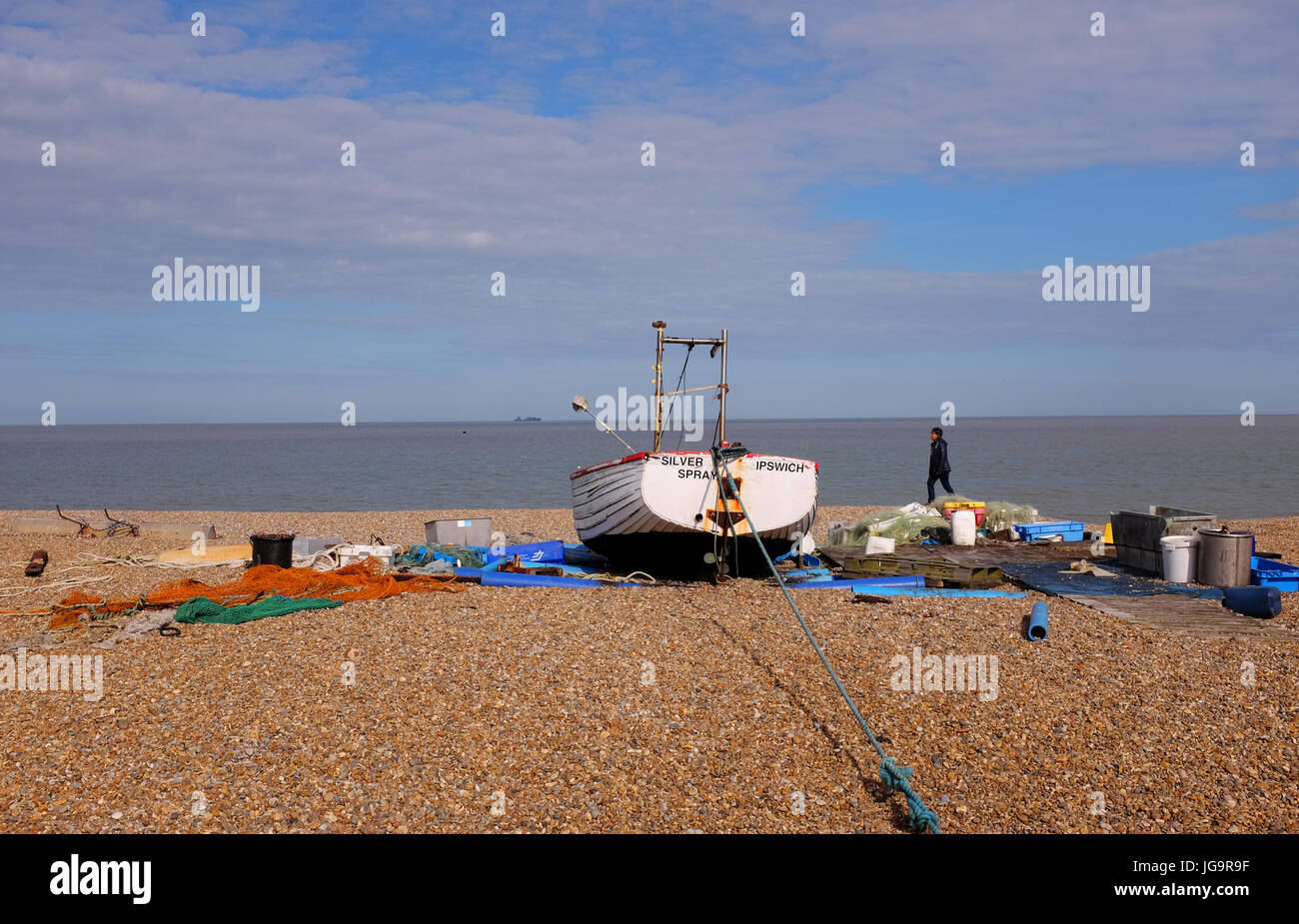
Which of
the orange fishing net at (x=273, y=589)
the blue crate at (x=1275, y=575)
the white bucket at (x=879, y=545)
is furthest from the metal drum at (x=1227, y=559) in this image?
the orange fishing net at (x=273, y=589)

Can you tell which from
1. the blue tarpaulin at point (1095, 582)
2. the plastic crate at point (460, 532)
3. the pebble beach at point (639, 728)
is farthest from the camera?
the plastic crate at point (460, 532)

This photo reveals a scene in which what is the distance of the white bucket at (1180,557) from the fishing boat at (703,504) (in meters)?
4.69

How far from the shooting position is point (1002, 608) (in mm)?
10961

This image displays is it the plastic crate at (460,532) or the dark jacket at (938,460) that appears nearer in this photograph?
the plastic crate at (460,532)

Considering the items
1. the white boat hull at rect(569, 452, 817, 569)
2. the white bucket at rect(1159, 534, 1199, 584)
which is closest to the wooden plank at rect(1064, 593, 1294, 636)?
the white bucket at rect(1159, 534, 1199, 584)

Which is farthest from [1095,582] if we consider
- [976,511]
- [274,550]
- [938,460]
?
[274,550]

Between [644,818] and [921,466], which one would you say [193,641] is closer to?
[644,818]

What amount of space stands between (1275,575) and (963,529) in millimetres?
Result: 5149

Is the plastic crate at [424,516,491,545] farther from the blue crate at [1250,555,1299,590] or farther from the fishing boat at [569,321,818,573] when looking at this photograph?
the blue crate at [1250,555,1299,590]

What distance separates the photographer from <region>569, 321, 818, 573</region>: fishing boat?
1293 centimetres

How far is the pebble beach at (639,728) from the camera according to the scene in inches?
216

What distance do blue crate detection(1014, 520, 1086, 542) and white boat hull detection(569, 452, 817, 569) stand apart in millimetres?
5533

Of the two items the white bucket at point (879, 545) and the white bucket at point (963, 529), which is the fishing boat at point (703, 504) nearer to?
the white bucket at point (879, 545)

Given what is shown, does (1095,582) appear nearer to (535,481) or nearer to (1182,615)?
(1182,615)
